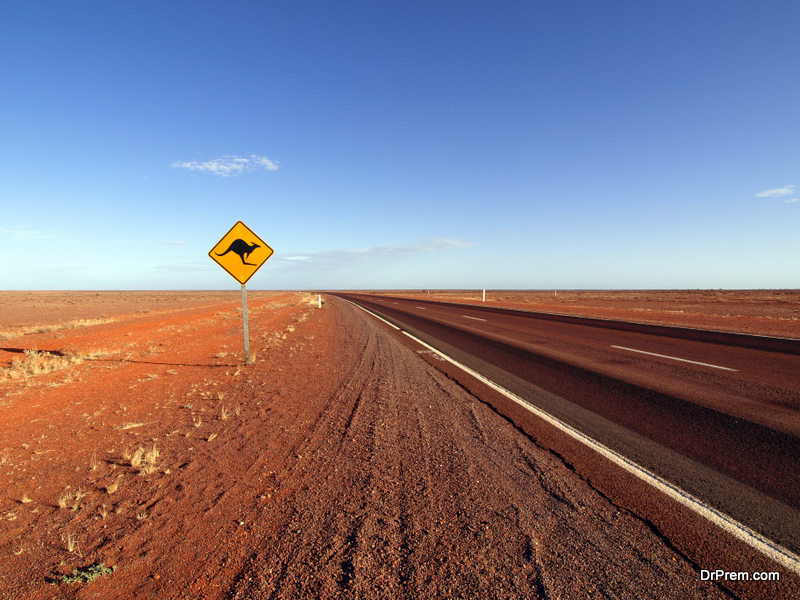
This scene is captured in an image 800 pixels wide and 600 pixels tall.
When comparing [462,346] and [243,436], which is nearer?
[243,436]

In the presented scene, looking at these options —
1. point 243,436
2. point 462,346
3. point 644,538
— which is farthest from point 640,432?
point 462,346

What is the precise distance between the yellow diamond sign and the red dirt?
3095 millimetres

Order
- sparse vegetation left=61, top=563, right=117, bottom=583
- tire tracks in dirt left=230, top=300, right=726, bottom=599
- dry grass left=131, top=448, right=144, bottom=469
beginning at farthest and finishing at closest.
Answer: dry grass left=131, top=448, right=144, bottom=469
sparse vegetation left=61, top=563, right=117, bottom=583
tire tracks in dirt left=230, top=300, right=726, bottom=599

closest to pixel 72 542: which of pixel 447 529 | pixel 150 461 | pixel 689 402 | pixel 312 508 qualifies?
pixel 150 461

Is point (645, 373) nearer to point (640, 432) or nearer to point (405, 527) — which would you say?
point (640, 432)

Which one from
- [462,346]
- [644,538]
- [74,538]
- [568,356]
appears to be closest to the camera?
[644,538]

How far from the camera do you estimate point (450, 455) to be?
3803mm

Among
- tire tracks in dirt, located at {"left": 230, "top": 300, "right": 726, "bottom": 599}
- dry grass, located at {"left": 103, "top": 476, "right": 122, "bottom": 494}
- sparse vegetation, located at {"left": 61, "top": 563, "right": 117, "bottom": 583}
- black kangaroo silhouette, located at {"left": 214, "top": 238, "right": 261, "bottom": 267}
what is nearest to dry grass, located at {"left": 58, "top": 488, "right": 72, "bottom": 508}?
dry grass, located at {"left": 103, "top": 476, "right": 122, "bottom": 494}

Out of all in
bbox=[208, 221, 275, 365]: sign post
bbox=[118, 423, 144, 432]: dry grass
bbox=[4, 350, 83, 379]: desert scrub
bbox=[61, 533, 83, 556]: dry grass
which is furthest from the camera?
bbox=[4, 350, 83, 379]: desert scrub

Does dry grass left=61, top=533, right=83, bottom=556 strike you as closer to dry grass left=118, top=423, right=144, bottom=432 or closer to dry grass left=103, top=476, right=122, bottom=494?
dry grass left=103, top=476, right=122, bottom=494

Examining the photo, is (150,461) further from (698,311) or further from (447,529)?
(698,311)

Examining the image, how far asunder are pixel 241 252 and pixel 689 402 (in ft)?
27.5

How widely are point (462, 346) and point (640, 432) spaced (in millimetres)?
6793

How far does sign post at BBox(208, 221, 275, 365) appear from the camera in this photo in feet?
26.5
